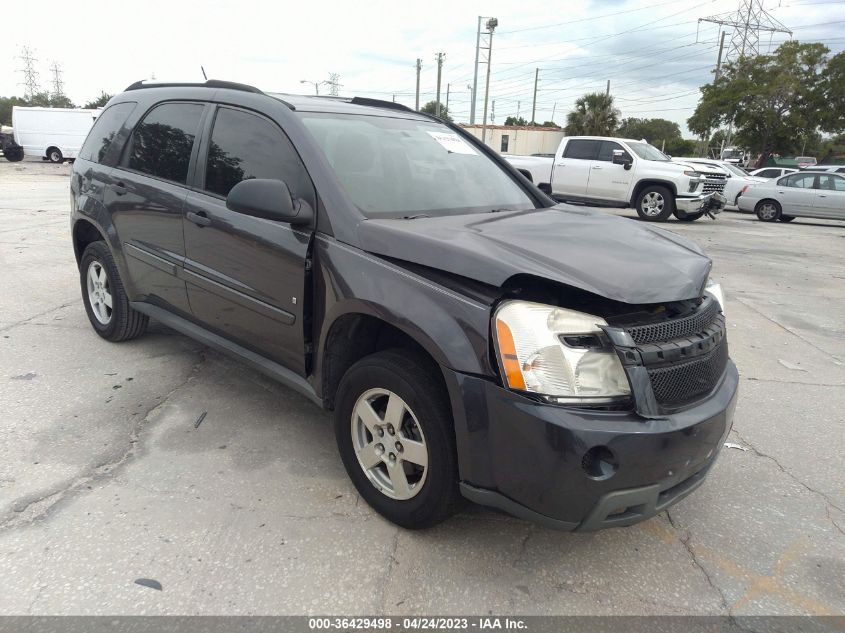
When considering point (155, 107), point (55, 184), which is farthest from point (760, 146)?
point (155, 107)

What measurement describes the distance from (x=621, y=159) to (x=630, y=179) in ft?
1.80

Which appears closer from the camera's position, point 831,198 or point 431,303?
point 431,303

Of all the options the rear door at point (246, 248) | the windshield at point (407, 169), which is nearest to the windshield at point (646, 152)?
the windshield at point (407, 169)

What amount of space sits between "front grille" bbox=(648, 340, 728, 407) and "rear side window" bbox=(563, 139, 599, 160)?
1397cm

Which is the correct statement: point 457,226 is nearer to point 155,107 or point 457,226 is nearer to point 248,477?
point 248,477

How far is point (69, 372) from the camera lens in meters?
4.05

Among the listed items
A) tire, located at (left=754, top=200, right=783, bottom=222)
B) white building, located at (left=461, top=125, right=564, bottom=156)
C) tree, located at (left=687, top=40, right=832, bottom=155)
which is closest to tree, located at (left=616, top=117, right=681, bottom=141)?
white building, located at (left=461, top=125, right=564, bottom=156)

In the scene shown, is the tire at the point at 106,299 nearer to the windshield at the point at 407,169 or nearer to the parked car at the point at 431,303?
the parked car at the point at 431,303

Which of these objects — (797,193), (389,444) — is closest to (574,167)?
(797,193)

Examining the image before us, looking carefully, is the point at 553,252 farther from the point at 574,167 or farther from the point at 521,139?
the point at 521,139

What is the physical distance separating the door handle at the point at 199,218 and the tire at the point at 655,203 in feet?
44.2

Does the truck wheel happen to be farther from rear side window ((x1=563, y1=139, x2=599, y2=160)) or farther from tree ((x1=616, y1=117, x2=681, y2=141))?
tree ((x1=616, y1=117, x2=681, y2=141))

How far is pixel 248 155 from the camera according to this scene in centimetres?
319

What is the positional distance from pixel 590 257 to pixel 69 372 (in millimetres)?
3527
